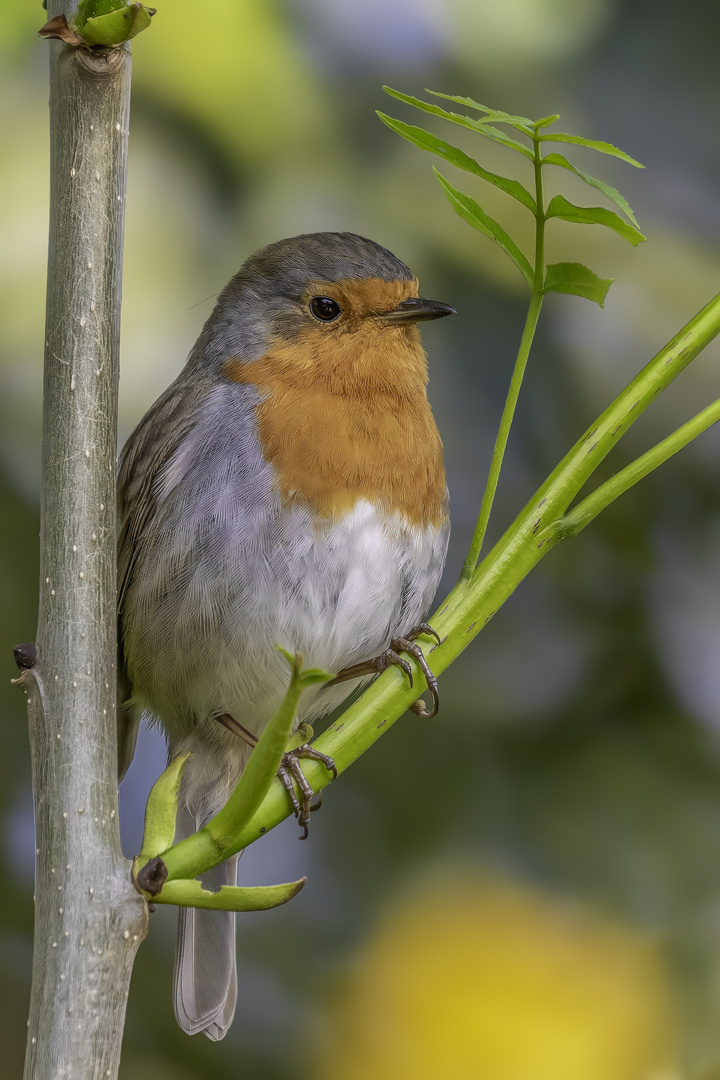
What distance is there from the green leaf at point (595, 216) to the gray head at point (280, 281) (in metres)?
0.80

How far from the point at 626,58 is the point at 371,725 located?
2157 millimetres

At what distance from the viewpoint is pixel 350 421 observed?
173 cm

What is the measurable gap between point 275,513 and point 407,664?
2.22 feet

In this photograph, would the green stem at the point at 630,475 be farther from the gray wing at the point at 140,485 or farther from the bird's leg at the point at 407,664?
the gray wing at the point at 140,485

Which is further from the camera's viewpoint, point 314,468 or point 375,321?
point 375,321

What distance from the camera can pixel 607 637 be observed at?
94.2 inches

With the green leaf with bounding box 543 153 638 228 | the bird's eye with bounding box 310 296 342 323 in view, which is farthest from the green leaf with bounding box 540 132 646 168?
the bird's eye with bounding box 310 296 342 323

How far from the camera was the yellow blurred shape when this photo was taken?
2.04m

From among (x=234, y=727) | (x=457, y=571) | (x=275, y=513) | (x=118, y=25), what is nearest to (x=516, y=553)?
(x=118, y=25)

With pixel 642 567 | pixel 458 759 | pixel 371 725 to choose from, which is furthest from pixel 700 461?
pixel 371 725

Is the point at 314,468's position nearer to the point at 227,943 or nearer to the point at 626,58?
the point at 227,943

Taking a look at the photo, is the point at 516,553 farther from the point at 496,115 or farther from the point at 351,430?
the point at 351,430

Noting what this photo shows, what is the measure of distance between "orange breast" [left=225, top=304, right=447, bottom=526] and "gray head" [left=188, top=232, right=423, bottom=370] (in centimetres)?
6

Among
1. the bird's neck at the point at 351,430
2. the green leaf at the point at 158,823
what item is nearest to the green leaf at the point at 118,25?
the green leaf at the point at 158,823
